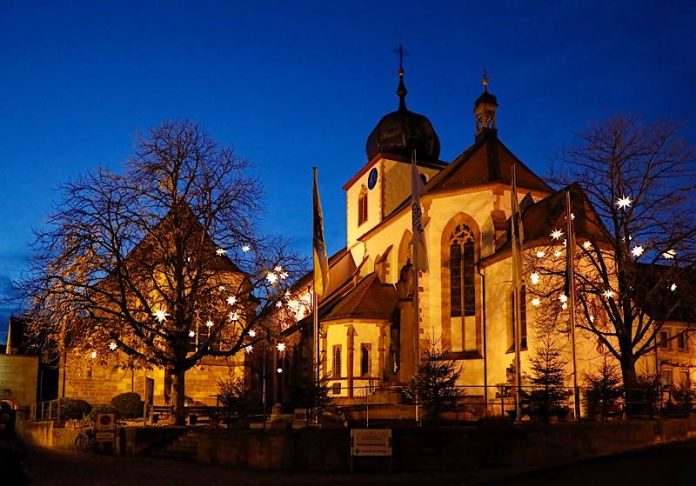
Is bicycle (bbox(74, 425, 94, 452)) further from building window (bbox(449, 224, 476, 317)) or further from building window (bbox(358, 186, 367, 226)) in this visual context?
building window (bbox(358, 186, 367, 226))

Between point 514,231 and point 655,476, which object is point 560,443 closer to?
point 655,476

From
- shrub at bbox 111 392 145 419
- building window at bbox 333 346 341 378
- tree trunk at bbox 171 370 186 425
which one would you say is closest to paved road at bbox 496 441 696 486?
tree trunk at bbox 171 370 186 425

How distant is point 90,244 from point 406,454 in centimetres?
1282

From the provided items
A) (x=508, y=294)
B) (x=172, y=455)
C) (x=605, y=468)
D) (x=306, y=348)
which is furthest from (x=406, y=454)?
(x=306, y=348)

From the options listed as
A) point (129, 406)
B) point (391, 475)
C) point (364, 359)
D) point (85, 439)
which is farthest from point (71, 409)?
point (391, 475)

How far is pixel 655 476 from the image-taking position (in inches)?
512

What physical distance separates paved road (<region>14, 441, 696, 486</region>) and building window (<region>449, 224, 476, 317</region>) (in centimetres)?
2081

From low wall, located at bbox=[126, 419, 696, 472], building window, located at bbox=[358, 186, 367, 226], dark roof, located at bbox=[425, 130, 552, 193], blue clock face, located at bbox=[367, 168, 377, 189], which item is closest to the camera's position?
low wall, located at bbox=[126, 419, 696, 472]

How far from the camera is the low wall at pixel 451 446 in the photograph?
18031mm

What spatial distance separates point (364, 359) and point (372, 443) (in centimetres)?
2582

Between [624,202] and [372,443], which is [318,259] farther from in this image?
[372,443]

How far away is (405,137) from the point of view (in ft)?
178

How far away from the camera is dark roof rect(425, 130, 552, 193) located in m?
40.5

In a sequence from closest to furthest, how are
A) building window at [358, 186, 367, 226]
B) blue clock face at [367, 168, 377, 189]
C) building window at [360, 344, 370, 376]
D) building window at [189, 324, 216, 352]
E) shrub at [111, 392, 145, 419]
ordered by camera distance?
building window at [189, 324, 216, 352], shrub at [111, 392, 145, 419], building window at [360, 344, 370, 376], blue clock face at [367, 168, 377, 189], building window at [358, 186, 367, 226]
